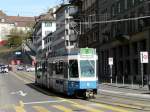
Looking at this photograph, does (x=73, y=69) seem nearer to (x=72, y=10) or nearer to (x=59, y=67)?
(x=59, y=67)

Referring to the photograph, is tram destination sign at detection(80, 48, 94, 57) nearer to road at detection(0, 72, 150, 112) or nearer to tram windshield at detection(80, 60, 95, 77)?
tram windshield at detection(80, 60, 95, 77)

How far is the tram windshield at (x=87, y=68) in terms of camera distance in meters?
32.5

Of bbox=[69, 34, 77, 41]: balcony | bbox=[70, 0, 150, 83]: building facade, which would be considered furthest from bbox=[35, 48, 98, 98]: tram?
bbox=[69, 34, 77, 41]: balcony

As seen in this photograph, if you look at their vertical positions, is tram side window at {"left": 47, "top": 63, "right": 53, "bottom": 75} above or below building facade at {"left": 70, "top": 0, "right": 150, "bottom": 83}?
below

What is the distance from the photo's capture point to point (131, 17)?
219 ft

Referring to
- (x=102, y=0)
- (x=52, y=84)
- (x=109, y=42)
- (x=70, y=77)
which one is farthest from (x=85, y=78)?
(x=102, y=0)

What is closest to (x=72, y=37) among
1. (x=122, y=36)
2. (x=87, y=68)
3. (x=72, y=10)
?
(x=72, y=10)

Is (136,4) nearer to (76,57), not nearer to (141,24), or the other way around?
(141,24)

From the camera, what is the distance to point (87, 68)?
3266 centimetres

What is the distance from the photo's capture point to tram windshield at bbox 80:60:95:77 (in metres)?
32.5

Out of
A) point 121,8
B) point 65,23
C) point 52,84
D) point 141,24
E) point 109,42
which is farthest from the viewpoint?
point 65,23

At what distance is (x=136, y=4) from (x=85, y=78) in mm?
34199

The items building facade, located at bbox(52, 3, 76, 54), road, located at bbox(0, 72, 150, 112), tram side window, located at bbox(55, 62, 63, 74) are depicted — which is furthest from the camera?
building facade, located at bbox(52, 3, 76, 54)

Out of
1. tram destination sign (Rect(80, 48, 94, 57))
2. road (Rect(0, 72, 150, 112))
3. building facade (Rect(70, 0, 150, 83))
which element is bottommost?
road (Rect(0, 72, 150, 112))
